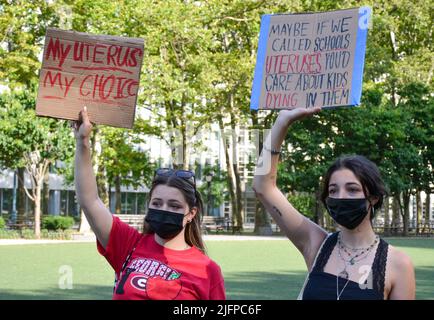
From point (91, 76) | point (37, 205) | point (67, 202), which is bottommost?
point (67, 202)

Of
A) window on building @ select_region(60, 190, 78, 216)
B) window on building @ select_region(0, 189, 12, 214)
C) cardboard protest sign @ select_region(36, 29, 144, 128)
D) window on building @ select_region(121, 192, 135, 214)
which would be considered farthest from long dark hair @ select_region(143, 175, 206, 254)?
window on building @ select_region(121, 192, 135, 214)

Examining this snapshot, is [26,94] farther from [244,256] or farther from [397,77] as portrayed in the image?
[397,77]

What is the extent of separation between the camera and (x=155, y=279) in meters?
4.93

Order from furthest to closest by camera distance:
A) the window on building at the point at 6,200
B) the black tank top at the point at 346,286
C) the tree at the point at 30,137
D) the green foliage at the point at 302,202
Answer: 1. the window on building at the point at 6,200
2. the green foliage at the point at 302,202
3. the tree at the point at 30,137
4. the black tank top at the point at 346,286

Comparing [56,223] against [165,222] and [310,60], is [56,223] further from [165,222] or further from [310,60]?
[165,222]

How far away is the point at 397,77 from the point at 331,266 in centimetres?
4945

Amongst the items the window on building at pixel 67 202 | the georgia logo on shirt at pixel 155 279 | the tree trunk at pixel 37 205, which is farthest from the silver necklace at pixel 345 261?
the window on building at pixel 67 202

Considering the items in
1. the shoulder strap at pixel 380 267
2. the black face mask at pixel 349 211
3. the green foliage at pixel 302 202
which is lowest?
the green foliage at pixel 302 202

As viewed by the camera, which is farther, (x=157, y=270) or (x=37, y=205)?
(x=37, y=205)

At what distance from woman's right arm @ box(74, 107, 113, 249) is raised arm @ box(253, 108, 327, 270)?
0.78 metres

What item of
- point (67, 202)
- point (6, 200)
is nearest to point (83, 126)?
point (6, 200)

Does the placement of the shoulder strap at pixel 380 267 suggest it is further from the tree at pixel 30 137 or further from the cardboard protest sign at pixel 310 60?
the tree at pixel 30 137

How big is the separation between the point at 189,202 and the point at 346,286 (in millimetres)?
1059

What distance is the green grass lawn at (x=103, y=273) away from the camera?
16.4 meters
